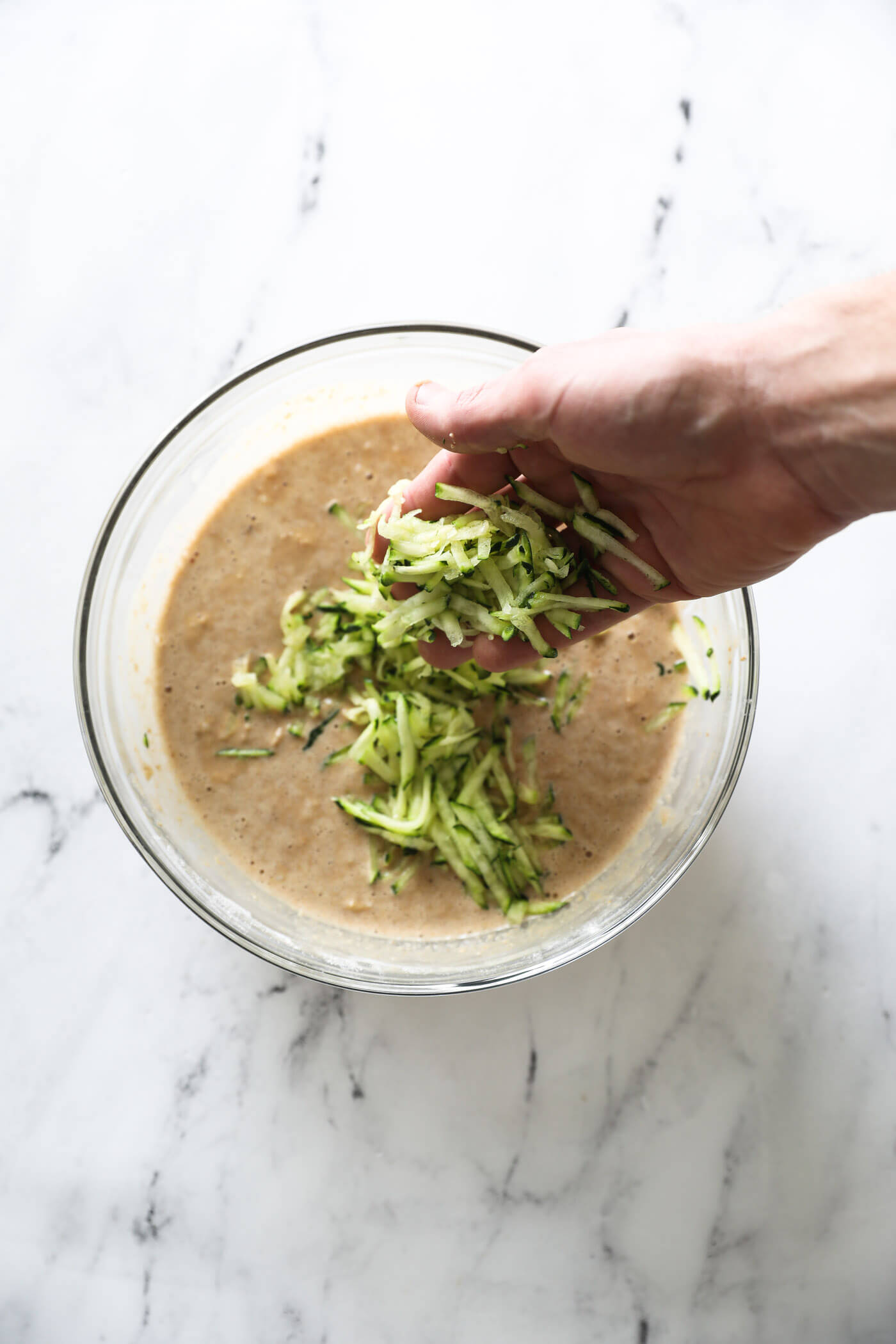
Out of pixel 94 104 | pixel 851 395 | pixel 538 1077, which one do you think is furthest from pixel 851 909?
pixel 94 104

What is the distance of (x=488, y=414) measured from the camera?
5.64ft

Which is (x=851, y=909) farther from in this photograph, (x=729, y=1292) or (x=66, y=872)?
(x=66, y=872)

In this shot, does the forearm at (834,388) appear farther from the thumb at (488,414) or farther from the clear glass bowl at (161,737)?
the clear glass bowl at (161,737)

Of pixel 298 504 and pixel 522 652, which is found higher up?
pixel 298 504

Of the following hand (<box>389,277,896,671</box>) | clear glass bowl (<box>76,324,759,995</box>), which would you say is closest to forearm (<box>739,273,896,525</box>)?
hand (<box>389,277,896,671</box>)

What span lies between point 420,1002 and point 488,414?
4.51ft

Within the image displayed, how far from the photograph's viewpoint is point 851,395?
157 centimetres

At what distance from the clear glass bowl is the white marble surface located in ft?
0.47

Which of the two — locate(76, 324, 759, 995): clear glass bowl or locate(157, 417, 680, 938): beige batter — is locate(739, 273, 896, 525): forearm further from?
locate(157, 417, 680, 938): beige batter

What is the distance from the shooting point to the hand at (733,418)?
1.59 metres

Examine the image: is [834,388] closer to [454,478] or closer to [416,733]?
[454,478]

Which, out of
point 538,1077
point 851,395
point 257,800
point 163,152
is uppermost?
point 163,152

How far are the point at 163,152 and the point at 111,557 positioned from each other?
1009 mm

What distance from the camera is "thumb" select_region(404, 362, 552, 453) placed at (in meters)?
1.68
